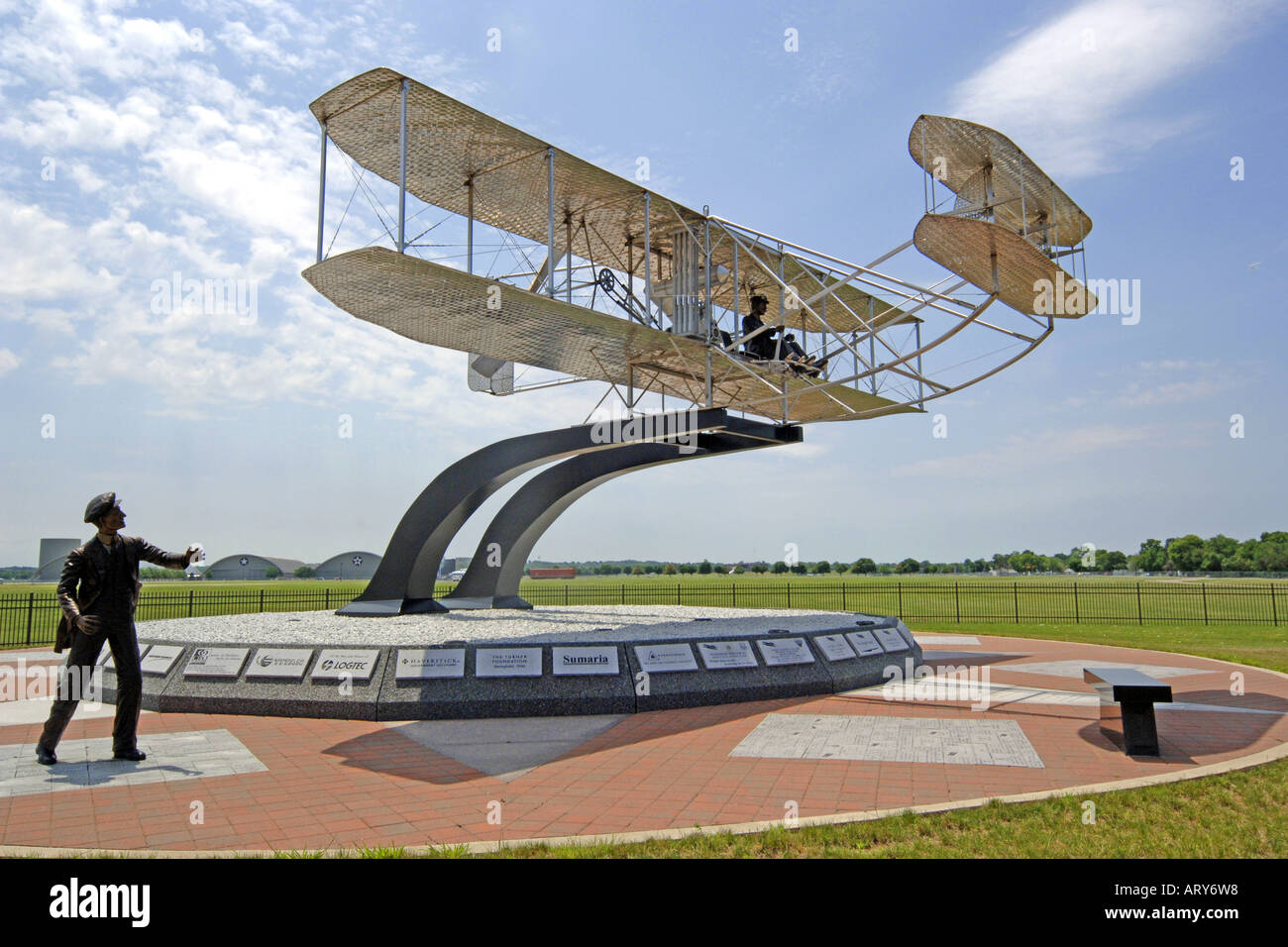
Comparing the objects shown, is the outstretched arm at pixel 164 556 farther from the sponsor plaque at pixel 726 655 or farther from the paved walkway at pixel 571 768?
the sponsor plaque at pixel 726 655

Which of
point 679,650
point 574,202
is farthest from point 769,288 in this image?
point 679,650

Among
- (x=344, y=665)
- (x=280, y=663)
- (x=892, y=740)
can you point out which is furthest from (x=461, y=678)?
(x=892, y=740)

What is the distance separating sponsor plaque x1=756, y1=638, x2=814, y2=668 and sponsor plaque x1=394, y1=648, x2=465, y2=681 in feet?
13.4

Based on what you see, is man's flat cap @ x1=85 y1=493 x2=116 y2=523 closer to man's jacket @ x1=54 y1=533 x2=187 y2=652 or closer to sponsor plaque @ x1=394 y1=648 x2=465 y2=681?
man's jacket @ x1=54 y1=533 x2=187 y2=652

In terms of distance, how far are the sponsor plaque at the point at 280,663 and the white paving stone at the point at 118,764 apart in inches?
57.3

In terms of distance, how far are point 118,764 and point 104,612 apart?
1414 millimetres

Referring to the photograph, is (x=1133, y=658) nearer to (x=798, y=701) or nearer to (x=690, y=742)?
(x=798, y=701)

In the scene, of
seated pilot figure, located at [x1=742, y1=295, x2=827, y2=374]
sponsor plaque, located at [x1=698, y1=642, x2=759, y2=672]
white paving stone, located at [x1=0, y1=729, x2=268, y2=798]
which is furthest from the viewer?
seated pilot figure, located at [x1=742, y1=295, x2=827, y2=374]

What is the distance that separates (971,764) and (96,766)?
25.8 feet

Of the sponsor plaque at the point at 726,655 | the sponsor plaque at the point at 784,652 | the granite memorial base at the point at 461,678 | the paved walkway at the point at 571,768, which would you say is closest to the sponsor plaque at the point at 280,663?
the granite memorial base at the point at 461,678

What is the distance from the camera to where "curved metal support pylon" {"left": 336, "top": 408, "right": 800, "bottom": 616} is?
15773 mm

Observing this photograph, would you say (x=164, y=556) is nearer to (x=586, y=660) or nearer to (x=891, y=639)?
(x=586, y=660)

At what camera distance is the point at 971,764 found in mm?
7238

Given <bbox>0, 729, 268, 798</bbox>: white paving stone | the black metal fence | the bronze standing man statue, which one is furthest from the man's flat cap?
the black metal fence
